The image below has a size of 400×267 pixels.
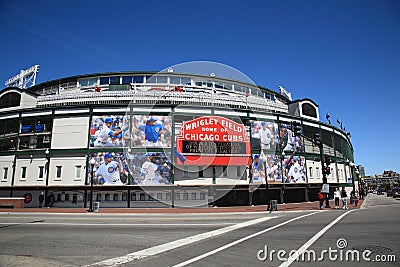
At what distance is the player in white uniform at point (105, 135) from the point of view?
30195 millimetres

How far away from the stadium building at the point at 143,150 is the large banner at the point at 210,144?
0.11 m

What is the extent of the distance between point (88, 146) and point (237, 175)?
690 inches

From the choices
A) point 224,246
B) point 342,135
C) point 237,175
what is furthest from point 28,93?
point 342,135

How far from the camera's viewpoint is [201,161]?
29641mm

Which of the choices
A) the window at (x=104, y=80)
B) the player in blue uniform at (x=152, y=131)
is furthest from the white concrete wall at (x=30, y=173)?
the window at (x=104, y=80)

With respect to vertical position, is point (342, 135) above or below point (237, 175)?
above

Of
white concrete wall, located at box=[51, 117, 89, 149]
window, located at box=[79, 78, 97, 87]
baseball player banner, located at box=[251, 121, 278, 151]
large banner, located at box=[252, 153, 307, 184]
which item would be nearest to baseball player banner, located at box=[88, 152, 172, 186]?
white concrete wall, located at box=[51, 117, 89, 149]

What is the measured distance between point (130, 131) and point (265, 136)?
16.8m

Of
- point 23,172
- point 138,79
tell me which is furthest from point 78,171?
point 138,79

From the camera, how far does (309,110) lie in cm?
4262

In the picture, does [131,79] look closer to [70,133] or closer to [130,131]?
[130,131]

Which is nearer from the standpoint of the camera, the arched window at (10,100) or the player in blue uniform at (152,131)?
the player in blue uniform at (152,131)

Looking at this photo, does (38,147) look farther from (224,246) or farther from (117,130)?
(224,246)

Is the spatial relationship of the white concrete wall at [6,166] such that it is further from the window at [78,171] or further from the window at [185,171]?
the window at [185,171]
